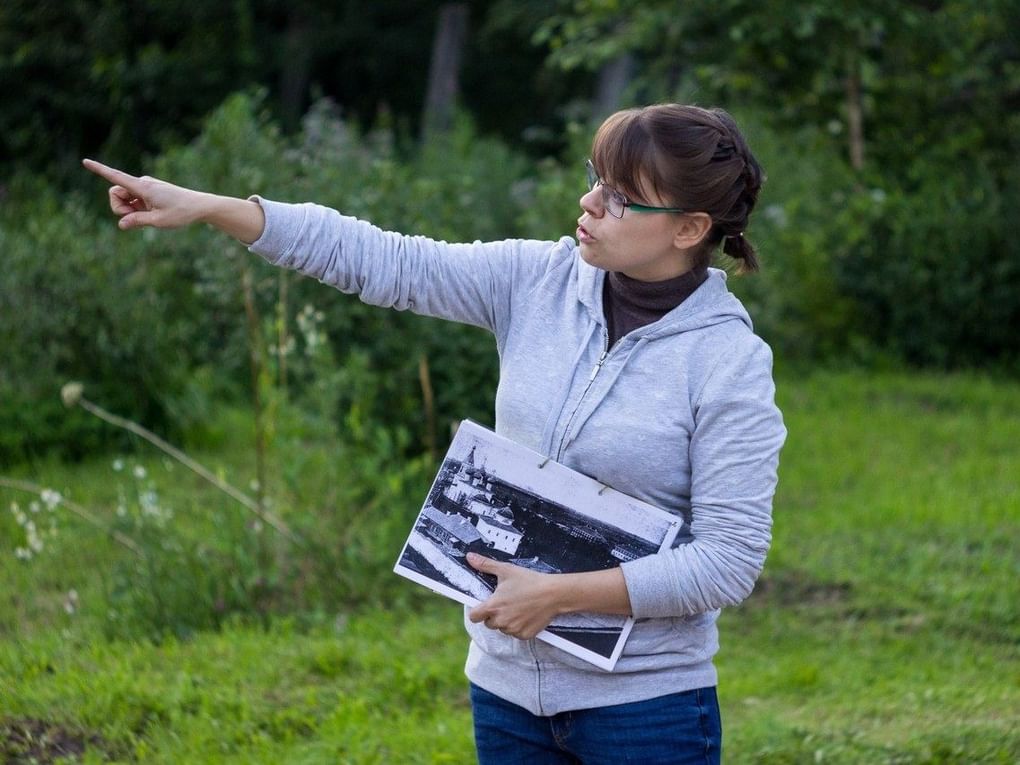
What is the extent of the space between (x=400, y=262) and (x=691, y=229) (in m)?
0.50

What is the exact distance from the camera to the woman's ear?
7.79 ft

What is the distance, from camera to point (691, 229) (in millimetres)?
2391

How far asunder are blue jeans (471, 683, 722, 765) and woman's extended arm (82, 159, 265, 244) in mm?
905

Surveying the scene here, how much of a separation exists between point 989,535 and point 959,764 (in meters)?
2.68

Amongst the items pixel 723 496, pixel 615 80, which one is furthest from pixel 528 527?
pixel 615 80

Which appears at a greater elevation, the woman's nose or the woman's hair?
the woman's hair

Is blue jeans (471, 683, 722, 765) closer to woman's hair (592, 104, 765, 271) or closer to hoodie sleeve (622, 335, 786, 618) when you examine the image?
hoodie sleeve (622, 335, 786, 618)

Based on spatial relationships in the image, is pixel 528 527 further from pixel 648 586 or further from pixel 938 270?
pixel 938 270

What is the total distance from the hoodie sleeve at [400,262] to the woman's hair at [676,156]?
0.81ft

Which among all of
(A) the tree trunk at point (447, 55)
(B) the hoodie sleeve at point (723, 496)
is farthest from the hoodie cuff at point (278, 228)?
(A) the tree trunk at point (447, 55)

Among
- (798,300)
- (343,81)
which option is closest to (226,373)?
(798,300)

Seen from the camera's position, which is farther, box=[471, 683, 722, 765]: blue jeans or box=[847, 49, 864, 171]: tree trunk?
box=[847, 49, 864, 171]: tree trunk

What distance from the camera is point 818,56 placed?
10758 millimetres

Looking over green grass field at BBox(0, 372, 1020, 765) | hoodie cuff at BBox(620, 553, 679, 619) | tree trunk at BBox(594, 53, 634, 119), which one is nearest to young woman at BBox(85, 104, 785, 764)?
hoodie cuff at BBox(620, 553, 679, 619)
